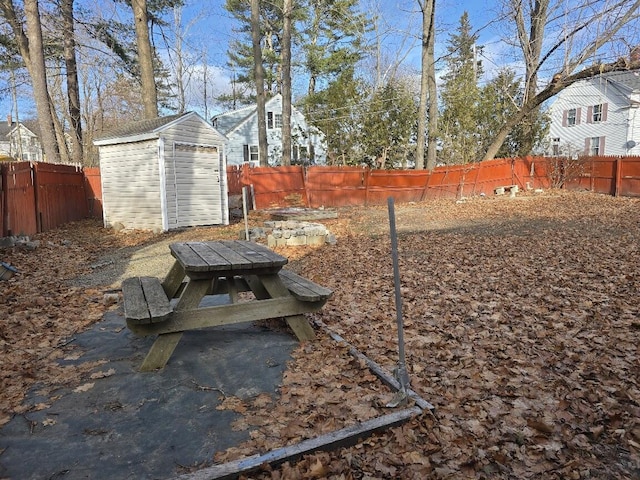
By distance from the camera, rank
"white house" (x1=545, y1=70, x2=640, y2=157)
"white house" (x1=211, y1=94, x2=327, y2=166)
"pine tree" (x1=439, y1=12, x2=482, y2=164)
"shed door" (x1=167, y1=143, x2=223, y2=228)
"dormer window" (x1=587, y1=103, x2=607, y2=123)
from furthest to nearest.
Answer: "white house" (x1=211, y1=94, x2=327, y2=166)
"dormer window" (x1=587, y1=103, x2=607, y2=123)
"white house" (x1=545, y1=70, x2=640, y2=157)
"pine tree" (x1=439, y1=12, x2=482, y2=164)
"shed door" (x1=167, y1=143, x2=223, y2=228)

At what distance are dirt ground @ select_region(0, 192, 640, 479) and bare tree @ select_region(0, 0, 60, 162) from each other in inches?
271

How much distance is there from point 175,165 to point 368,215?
654 cm

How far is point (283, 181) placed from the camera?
1669cm

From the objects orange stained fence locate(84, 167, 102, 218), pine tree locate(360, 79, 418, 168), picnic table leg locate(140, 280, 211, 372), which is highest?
pine tree locate(360, 79, 418, 168)

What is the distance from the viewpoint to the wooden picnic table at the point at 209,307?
9.95 ft

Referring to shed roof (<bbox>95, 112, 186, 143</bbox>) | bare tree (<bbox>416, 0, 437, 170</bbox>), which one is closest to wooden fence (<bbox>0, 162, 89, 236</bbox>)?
shed roof (<bbox>95, 112, 186, 143</bbox>)

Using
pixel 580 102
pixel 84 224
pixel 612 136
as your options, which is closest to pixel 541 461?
pixel 84 224

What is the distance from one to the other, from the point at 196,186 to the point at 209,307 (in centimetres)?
A: 941

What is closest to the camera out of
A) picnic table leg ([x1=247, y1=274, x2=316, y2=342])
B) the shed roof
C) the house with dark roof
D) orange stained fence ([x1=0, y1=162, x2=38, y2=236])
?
picnic table leg ([x1=247, y1=274, x2=316, y2=342])

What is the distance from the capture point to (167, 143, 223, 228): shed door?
11531 millimetres

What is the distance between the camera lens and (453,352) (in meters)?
3.57

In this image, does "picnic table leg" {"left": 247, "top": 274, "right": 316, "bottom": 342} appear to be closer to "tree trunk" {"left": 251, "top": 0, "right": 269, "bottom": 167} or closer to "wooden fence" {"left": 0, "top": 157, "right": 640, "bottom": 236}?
"wooden fence" {"left": 0, "top": 157, "right": 640, "bottom": 236}

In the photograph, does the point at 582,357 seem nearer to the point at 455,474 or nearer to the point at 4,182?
the point at 455,474

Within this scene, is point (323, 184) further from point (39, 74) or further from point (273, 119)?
point (273, 119)
